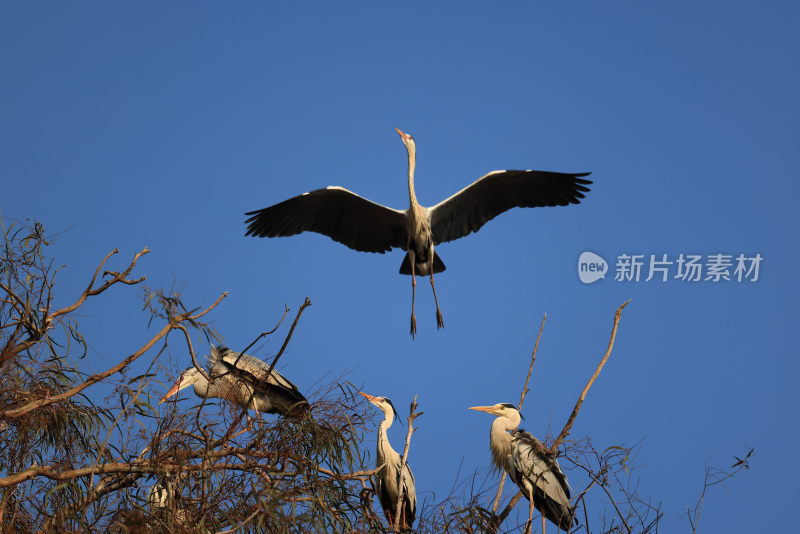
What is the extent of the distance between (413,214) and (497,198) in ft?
3.28

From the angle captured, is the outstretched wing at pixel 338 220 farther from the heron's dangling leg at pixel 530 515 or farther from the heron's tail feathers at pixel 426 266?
the heron's dangling leg at pixel 530 515

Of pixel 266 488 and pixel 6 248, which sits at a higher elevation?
pixel 6 248

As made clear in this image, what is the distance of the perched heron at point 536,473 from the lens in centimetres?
517

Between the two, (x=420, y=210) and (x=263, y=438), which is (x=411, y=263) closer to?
(x=420, y=210)

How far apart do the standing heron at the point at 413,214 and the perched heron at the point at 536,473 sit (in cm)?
358

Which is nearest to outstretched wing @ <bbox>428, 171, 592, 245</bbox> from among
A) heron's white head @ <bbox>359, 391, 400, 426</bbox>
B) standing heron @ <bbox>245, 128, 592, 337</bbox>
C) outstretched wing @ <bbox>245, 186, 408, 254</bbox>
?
standing heron @ <bbox>245, 128, 592, 337</bbox>

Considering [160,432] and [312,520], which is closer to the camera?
[312,520]

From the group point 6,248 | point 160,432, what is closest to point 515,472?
point 160,432

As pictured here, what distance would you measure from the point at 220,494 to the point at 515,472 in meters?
2.30

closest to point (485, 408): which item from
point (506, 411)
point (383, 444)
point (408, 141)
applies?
point (506, 411)

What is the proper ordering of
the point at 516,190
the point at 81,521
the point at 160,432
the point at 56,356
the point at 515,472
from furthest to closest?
the point at 516,190
the point at 515,472
the point at 56,356
the point at 160,432
the point at 81,521

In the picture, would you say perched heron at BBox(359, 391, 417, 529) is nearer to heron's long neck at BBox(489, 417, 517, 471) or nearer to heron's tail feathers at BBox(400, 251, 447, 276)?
heron's long neck at BBox(489, 417, 517, 471)

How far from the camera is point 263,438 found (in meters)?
4.18

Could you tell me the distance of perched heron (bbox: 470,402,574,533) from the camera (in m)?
5.17
